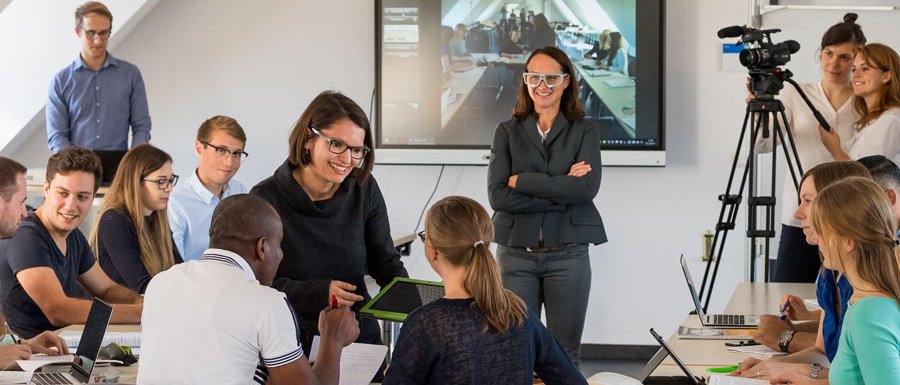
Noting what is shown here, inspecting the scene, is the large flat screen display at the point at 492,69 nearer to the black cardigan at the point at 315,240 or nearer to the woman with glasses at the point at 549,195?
the woman with glasses at the point at 549,195

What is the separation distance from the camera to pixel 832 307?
9.26ft

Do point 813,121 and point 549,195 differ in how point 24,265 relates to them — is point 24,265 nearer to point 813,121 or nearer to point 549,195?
point 549,195

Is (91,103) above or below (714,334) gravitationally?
above

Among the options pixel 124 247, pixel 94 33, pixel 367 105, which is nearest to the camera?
pixel 124 247

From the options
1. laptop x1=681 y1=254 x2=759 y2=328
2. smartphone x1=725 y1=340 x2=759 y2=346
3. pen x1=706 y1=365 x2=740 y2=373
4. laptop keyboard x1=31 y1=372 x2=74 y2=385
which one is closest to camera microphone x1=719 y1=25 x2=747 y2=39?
laptop x1=681 y1=254 x2=759 y2=328

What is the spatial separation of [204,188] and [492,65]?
2.19 meters

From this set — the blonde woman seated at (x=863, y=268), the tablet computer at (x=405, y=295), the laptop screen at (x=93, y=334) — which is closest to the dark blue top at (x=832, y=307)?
the blonde woman seated at (x=863, y=268)

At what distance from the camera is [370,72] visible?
6.38 m

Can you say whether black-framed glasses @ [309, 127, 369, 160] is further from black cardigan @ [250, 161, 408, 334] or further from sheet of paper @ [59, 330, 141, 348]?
sheet of paper @ [59, 330, 141, 348]

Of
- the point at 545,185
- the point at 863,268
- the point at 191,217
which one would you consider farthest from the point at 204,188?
the point at 863,268

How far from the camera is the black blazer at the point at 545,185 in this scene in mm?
4289

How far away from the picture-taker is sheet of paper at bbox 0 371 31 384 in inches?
105

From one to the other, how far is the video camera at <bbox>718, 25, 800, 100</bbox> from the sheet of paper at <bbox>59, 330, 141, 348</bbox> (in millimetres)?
2675

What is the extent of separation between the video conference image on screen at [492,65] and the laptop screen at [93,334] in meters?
3.62
